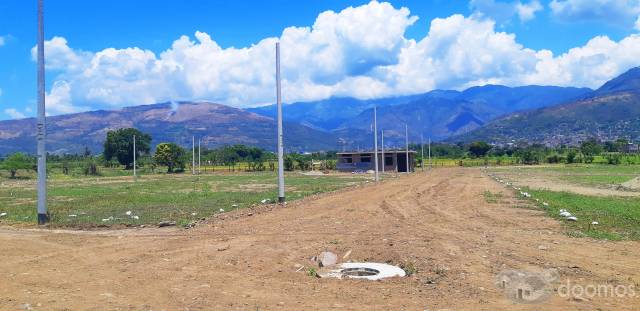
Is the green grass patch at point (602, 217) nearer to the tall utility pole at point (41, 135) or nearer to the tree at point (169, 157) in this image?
the tall utility pole at point (41, 135)

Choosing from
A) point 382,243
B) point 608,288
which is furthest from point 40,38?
point 608,288

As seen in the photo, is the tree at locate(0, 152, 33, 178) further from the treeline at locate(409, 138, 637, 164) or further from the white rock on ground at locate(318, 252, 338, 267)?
the treeline at locate(409, 138, 637, 164)

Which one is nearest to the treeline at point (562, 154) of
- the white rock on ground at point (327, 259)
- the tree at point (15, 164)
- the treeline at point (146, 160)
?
the treeline at point (146, 160)

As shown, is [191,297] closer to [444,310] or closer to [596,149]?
[444,310]

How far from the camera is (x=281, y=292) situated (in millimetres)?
8781

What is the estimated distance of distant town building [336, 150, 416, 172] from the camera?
89.7 meters

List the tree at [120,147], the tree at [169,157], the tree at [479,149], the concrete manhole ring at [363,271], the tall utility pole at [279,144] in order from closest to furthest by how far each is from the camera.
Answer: the concrete manhole ring at [363,271], the tall utility pole at [279,144], the tree at [169,157], the tree at [120,147], the tree at [479,149]

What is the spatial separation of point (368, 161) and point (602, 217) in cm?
7242

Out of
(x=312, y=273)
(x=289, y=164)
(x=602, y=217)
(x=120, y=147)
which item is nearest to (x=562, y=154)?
(x=289, y=164)

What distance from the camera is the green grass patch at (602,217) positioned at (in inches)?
564

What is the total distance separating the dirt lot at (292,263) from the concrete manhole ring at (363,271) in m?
0.36

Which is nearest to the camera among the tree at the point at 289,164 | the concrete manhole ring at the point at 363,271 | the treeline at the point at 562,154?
the concrete manhole ring at the point at 363,271

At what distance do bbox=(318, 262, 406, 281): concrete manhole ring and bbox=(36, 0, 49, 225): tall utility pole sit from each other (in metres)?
12.9

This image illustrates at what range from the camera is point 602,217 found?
58.5 feet
